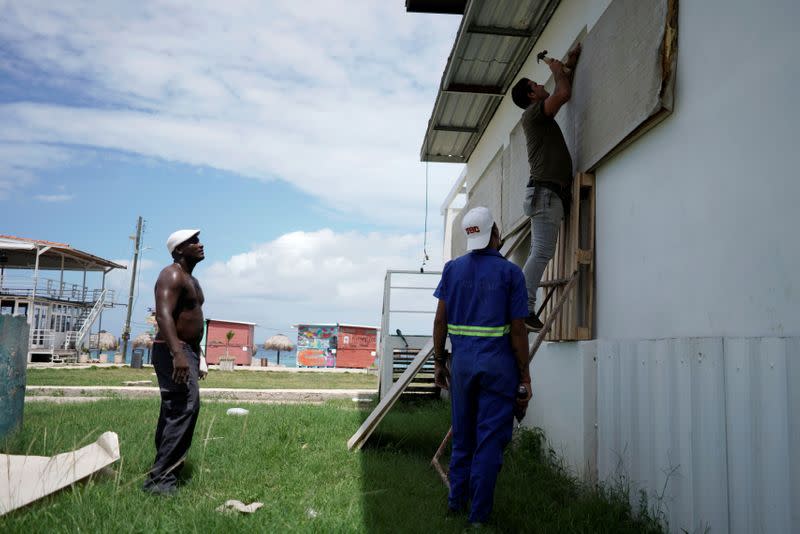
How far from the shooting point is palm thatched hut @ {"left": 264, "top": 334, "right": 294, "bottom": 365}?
154 feet

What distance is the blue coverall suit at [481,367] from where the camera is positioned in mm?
3828

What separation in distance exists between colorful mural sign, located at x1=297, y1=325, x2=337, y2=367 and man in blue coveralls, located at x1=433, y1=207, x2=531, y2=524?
33216 millimetres

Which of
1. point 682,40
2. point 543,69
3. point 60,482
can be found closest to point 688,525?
point 682,40

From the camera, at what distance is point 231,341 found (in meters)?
36.0

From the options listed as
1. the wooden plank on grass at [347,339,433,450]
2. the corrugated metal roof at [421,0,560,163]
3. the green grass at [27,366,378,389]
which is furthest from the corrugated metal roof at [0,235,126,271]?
the wooden plank on grass at [347,339,433,450]

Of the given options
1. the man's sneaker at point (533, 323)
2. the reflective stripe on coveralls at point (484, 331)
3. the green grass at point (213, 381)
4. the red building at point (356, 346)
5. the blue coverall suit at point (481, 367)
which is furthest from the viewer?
the red building at point (356, 346)

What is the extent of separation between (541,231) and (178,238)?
296 centimetres

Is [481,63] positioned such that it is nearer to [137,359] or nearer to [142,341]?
[137,359]

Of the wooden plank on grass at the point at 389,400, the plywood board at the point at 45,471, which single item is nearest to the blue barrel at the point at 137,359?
the wooden plank on grass at the point at 389,400

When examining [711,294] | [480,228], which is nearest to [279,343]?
[480,228]

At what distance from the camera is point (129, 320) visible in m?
39.8

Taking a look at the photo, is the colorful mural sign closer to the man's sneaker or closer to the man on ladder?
the man on ladder

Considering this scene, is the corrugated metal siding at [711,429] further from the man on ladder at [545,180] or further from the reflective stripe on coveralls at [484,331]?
the man on ladder at [545,180]

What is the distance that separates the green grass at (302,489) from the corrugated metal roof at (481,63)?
4.61 meters
